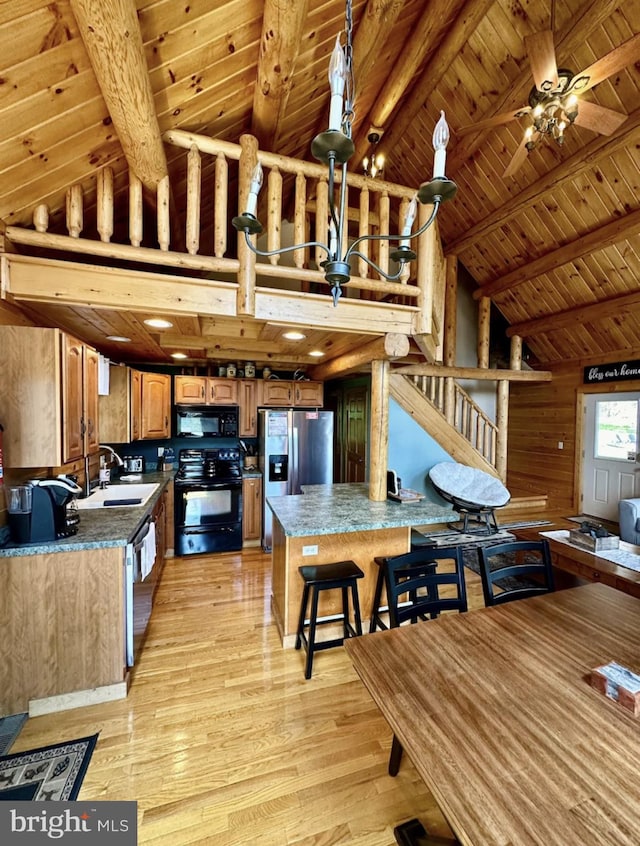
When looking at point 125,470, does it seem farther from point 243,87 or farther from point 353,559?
point 243,87

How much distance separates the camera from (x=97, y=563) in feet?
6.93

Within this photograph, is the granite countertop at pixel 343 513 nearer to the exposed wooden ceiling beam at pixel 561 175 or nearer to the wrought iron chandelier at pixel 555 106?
the wrought iron chandelier at pixel 555 106

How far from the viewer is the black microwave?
466 cm

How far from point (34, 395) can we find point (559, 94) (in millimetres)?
4313

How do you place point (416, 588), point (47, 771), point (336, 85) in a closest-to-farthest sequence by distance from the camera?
point (336, 85)
point (47, 771)
point (416, 588)

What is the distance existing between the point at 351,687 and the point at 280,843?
0.90 meters

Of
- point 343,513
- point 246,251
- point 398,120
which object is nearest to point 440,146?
point 246,251

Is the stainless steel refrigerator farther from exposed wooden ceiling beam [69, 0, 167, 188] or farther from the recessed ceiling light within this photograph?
exposed wooden ceiling beam [69, 0, 167, 188]

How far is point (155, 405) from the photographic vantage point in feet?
14.2

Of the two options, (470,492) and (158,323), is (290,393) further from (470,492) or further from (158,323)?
(470,492)

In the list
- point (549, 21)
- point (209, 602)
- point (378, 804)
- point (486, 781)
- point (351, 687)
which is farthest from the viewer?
point (549, 21)

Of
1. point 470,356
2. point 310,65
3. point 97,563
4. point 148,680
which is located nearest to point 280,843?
point 148,680

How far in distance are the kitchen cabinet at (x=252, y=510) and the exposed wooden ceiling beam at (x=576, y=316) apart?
215 inches

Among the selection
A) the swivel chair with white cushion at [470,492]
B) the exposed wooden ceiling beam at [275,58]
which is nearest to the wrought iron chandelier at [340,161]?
the exposed wooden ceiling beam at [275,58]
